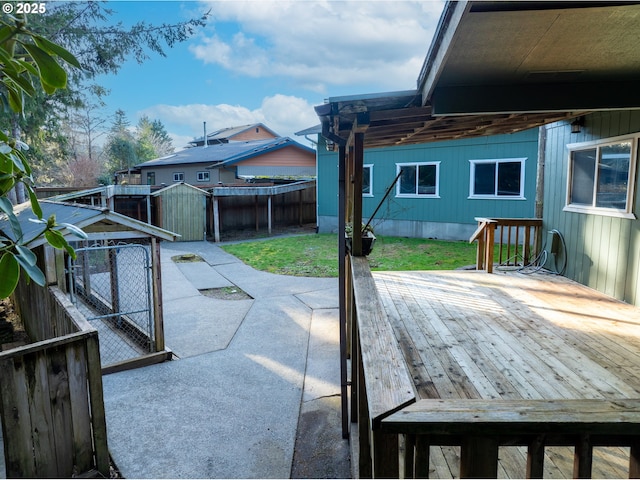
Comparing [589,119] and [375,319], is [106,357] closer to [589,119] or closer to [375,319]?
[375,319]

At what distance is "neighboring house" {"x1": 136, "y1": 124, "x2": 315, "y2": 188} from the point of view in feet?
70.1

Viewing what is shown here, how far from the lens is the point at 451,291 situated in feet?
19.5

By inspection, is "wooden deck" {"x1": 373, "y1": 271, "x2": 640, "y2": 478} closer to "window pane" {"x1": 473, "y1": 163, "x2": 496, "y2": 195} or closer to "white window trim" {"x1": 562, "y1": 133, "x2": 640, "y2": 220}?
"white window trim" {"x1": 562, "y1": 133, "x2": 640, "y2": 220}

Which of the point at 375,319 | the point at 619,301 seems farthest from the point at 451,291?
the point at 375,319

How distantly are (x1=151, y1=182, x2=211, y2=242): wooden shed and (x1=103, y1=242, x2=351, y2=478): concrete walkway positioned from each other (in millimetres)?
7611

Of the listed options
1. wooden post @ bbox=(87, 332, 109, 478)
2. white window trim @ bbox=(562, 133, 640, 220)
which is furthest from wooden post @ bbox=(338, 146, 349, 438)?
white window trim @ bbox=(562, 133, 640, 220)

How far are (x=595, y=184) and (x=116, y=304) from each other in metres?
6.84

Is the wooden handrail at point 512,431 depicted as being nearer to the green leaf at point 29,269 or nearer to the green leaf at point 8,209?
the green leaf at point 29,269

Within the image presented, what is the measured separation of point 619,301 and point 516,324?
71.1 inches

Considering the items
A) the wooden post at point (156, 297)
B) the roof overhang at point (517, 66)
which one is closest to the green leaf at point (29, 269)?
the roof overhang at point (517, 66)

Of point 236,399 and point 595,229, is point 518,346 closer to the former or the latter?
point 236,399

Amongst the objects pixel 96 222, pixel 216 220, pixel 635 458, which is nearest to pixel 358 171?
pixel 635 458

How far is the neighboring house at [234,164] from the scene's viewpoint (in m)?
21.4

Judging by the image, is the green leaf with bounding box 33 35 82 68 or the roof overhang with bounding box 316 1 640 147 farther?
the roof overhang with bounding box 316 1 640 147
